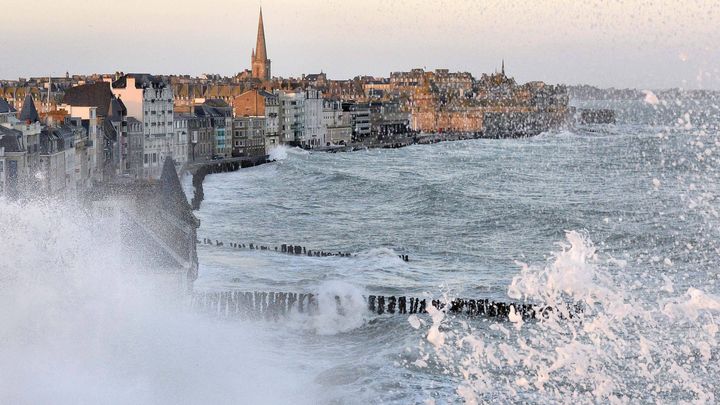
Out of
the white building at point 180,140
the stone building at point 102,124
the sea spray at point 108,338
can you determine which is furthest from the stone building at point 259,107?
the sea spray at point 108,338

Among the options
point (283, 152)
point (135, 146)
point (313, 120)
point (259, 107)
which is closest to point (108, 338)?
point (135, 146)

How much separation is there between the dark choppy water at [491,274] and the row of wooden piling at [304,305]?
3.15ft

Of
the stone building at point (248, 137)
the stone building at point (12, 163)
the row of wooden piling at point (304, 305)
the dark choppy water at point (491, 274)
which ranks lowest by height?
the dark choppy water at point (491, 274)

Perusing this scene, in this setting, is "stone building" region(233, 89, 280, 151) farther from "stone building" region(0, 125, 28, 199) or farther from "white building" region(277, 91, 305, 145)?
"stone building" region(0, 125, 28, 199)

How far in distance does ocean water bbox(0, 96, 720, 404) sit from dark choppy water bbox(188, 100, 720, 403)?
0.11 metres

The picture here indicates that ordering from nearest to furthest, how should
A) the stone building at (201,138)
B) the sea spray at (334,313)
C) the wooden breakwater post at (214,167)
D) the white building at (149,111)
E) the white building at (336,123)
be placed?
the sea spray at (334,313) → the wooden breakwater post at (214,167) → the white building at (149,111) → the stone building at (201,138) → the white building at (336,123)

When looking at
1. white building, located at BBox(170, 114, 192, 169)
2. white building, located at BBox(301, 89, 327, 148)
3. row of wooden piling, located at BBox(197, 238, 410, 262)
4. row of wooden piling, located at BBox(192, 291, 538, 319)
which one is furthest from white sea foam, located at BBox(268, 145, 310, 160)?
row of wooden piling, located at BBox(192, 291, 538, 319)

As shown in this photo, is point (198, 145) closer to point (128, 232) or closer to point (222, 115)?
point (222, 115)

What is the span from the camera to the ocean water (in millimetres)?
27000

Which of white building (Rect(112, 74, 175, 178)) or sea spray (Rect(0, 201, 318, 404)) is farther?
white building (Rect(112, 74, 175, 178))

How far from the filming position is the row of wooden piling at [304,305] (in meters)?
35.0

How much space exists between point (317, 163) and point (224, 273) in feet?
261

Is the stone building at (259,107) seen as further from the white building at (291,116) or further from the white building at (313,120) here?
the white building at (313,120)

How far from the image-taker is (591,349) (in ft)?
104
